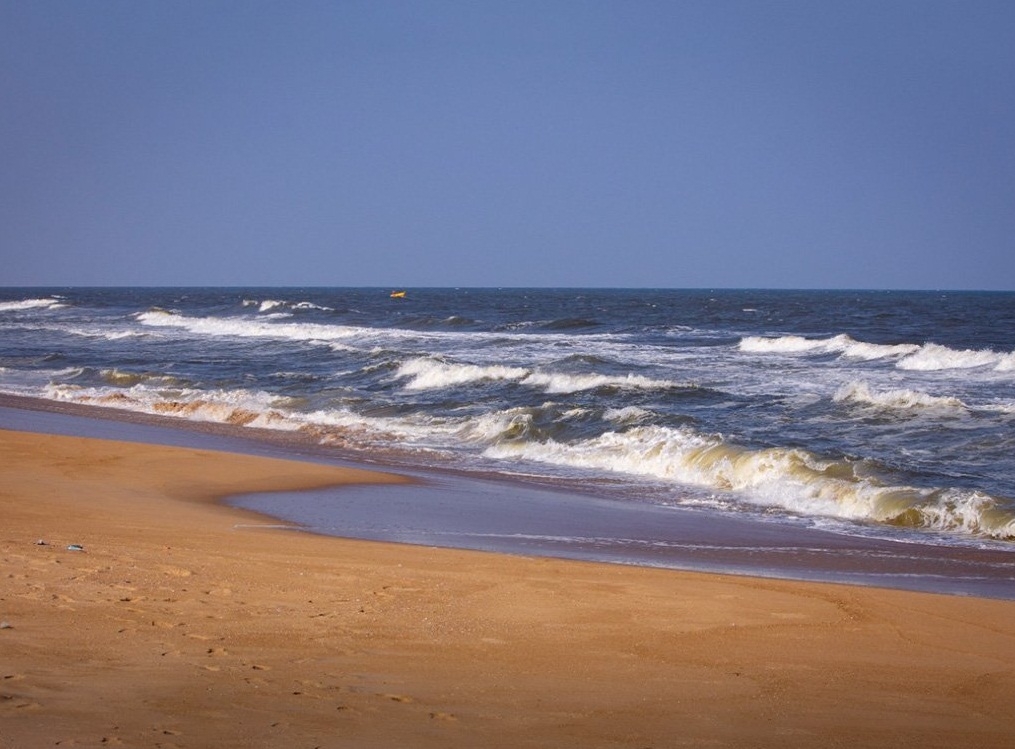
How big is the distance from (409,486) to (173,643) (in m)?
7.31

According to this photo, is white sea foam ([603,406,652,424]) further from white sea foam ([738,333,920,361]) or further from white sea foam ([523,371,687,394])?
white sea foam ([738,333,920,361])

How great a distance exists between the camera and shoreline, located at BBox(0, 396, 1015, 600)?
8.31 metres

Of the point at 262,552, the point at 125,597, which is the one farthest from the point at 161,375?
the point at 125,597

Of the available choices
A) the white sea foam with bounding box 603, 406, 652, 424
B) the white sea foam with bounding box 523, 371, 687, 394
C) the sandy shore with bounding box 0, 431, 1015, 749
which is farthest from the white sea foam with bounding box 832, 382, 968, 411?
the sandy shore with bounding box 0, 431, 1015, 749

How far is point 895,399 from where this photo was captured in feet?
61.4

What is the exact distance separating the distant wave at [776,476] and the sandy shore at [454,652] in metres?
3.60

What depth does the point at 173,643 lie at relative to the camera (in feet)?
16.4

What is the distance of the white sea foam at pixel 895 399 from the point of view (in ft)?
59.0

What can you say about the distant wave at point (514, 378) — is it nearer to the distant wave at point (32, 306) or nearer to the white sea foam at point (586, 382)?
the white sea foam at point (586, 382)

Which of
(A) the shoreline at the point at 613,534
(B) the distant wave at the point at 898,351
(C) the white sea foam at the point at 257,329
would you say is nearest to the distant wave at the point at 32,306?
(C) the white sea foam at the point at 257,329

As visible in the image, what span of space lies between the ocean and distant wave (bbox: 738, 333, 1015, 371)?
0.12 meters

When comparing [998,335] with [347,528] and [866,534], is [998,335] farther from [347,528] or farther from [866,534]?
[347,528]

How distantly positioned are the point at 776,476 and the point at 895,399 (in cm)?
711

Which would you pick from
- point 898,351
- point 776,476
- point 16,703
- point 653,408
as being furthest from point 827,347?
point 16,703
